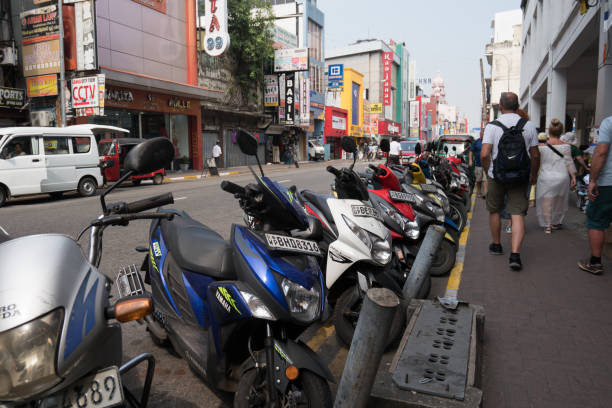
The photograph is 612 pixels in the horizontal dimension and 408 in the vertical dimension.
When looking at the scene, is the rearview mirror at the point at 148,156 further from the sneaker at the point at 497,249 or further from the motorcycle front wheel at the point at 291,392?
the sneaker at the point at 497,249

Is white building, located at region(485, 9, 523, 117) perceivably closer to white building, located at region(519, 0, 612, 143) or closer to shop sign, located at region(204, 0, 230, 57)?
white building, located at region(519, 0, 612, 143)

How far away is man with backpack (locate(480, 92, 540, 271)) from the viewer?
5230 mm

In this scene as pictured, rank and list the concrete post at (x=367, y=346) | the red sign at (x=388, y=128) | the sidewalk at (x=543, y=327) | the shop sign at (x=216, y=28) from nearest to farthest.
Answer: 1. the concrete post at (x=367, y=346)
2. the sidewalk at (x=543, y=327)
3. the shop sign at (x=216, y=28)
4. the red sign at (x=388, y=128)

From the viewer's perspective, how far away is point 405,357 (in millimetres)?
2871

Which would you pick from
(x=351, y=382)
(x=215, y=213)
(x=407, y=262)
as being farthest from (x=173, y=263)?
(x=215, y=213)

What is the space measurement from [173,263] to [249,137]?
955 mm

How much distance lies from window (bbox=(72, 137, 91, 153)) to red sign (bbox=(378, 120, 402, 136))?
54010 mm

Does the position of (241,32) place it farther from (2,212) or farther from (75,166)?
(2,212)

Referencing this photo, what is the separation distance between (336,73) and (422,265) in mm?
48967

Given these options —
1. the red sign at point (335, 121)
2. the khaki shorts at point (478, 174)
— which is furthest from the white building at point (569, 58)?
the red sign at point (335, 121)

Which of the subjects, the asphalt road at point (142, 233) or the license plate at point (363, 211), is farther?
the license plate at point (363, 211)

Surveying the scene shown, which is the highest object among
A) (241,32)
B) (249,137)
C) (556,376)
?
(241,32)

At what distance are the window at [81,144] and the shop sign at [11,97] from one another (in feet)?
21.8

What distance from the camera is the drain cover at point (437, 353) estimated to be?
2506 mm
